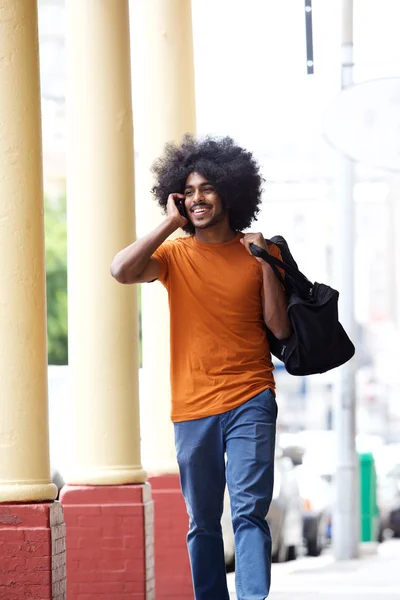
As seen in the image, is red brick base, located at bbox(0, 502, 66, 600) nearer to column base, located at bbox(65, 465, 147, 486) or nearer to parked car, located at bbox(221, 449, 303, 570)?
column base, located at bbox(65, 465, 147, 486)

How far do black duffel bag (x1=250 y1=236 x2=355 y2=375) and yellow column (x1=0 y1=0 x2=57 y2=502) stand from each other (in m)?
1.12

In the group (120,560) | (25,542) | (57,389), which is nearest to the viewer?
(25,542)

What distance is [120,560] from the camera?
23.6 feet

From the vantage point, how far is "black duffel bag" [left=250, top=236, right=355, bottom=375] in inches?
210

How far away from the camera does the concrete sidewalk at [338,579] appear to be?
8734 millimetres

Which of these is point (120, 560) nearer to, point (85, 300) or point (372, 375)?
point (85, 300)

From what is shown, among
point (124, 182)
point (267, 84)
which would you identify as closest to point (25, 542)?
point (124, 182)

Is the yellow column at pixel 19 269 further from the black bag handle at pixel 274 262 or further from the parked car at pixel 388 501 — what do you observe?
the parked car at pixel 388 501

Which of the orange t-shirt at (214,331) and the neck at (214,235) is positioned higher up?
the neck at (214,235)

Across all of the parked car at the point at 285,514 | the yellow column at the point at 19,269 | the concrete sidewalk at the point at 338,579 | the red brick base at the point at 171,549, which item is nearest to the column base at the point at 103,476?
the red brick base at the point at 171,549

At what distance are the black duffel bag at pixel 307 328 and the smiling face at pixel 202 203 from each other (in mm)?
230

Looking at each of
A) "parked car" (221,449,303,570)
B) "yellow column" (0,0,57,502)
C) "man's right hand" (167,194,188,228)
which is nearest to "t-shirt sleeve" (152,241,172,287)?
"man's right hand" (167,194,188,228)

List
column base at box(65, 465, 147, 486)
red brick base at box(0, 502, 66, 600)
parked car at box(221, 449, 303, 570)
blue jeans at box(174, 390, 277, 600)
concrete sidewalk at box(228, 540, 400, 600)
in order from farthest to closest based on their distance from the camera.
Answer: parked car at box(221, 449, 303, 570) < concrete sidewalk at box(228, 540, 400, 600) < column base at box(65, 465, 147, 486) < red brick base at box(0, 502, 66, 600) < blue jeans at box(174, 390, 277, 600)

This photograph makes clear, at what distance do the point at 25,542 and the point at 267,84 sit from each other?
2885 centimetres
